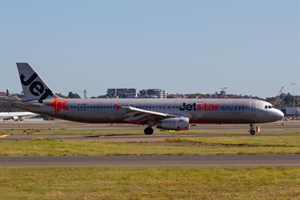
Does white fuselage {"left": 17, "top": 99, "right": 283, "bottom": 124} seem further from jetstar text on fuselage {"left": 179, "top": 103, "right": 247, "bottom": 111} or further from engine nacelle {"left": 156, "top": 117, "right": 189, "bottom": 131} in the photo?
engine nacelle {"left": 156, "top": 117, "right": 189, "bottom": 131}

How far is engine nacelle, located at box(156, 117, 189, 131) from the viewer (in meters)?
51.5

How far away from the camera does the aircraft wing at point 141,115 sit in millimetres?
52250

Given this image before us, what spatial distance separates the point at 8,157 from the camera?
2675 cm

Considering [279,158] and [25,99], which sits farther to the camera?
[25,99]

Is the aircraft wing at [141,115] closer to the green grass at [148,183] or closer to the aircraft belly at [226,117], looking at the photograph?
the aircraft belly at [226,117]

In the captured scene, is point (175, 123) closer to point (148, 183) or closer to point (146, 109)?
point (146, 109)

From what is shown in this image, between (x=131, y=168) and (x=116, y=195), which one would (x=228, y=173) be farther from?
(x=116, y=195)

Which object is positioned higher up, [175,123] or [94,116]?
[94,116]

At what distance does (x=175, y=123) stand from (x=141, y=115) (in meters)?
3.38

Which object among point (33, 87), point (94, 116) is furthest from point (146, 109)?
point (33, 87)

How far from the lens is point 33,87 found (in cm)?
5509

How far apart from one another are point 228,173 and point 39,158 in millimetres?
9976

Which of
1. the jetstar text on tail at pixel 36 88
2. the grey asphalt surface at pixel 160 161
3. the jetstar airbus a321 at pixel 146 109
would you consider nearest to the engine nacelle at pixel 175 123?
the jetstar airbus a321 at pixel 146 109

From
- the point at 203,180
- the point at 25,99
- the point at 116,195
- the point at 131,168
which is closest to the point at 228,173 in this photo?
the point at 203,180
